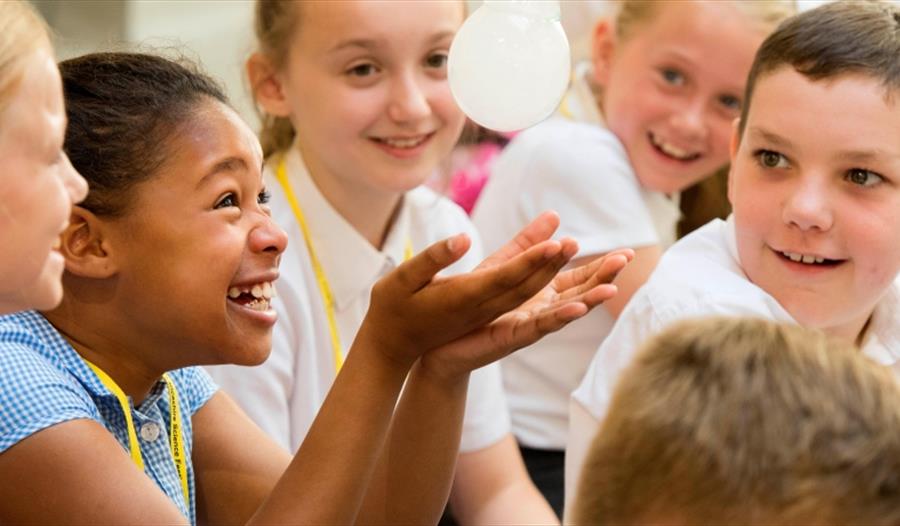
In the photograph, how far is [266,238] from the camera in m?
1.13

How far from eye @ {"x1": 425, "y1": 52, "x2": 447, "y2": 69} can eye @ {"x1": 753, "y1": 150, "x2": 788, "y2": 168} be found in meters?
0.40

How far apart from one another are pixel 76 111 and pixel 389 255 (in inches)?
23.9

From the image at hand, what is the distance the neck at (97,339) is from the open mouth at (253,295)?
92 millimetres

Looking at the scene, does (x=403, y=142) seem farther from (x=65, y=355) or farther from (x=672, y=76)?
(x=65, y=355)

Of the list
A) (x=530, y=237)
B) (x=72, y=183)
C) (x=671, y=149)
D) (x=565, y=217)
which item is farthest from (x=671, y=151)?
(x=72, y=183)

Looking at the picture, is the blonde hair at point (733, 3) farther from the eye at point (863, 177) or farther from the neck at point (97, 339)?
the neck at point (97, 339)

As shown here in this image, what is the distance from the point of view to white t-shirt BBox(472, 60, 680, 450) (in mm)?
1781

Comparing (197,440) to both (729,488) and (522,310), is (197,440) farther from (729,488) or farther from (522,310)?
(729,488)

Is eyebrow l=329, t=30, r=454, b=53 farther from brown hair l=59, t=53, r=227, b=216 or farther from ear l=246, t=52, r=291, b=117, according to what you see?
brown hair l=59, t=53, r=227, b=216

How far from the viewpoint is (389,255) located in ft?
5.42

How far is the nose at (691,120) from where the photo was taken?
178 cm

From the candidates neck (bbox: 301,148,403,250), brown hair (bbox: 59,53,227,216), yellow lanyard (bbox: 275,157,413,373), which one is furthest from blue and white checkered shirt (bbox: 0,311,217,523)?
neck (bbox: 301,148,403,250)

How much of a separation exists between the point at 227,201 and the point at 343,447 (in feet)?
0.76

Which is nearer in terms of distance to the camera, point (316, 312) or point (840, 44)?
point (840, 44)
